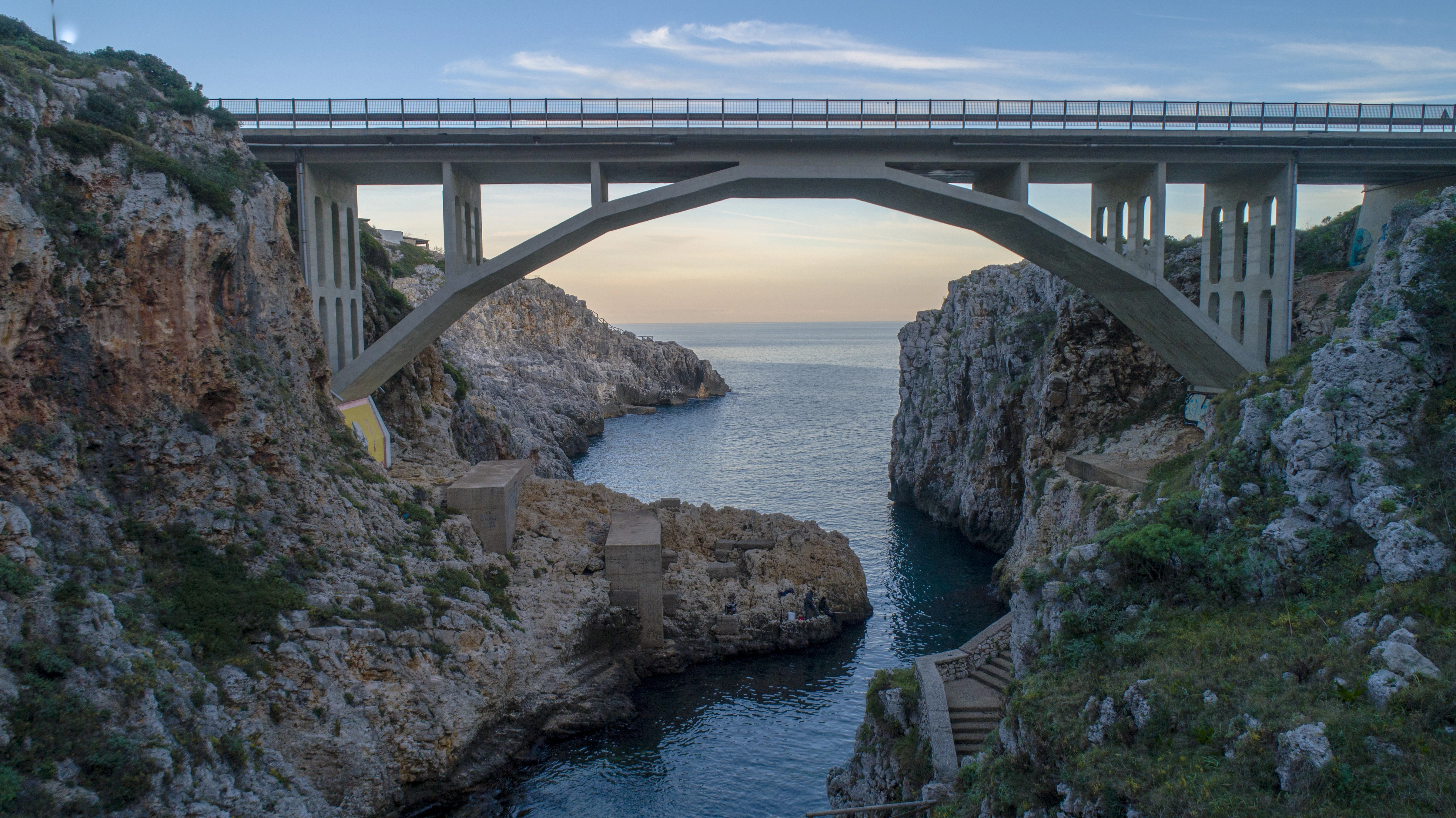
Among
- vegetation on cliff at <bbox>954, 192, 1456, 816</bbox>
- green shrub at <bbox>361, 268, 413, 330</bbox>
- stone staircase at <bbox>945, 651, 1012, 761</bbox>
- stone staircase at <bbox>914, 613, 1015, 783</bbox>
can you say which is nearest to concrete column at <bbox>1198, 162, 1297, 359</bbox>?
vegetation on cliff at <bbox>954, 192, 1456, 816</bbox>

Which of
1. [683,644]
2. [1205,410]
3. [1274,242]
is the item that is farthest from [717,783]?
[1274,242]

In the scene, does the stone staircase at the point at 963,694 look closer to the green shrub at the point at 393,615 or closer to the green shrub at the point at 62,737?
the green shrub at the point at 393,615

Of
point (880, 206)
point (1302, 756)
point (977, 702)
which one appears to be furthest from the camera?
point (880, 206)

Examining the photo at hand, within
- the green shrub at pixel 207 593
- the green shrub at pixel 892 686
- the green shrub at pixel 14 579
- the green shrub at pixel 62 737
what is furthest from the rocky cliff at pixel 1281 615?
the green shrub at pixel 14 579

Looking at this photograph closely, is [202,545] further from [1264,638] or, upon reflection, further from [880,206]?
[880,206]

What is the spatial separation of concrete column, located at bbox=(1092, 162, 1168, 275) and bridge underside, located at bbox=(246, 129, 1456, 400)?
0.07 m

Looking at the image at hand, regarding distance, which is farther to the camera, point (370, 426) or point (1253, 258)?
point (370, 426)

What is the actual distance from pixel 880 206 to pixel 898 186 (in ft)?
6.88

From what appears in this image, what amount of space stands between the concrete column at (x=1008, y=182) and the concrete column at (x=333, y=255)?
778 inches

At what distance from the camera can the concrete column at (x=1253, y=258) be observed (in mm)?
23422

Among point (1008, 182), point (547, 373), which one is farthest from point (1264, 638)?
point (547, 373)

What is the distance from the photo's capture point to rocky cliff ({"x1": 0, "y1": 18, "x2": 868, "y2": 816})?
472 inches

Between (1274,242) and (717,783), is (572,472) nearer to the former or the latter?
(717,783)

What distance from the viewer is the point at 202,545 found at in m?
15.9
